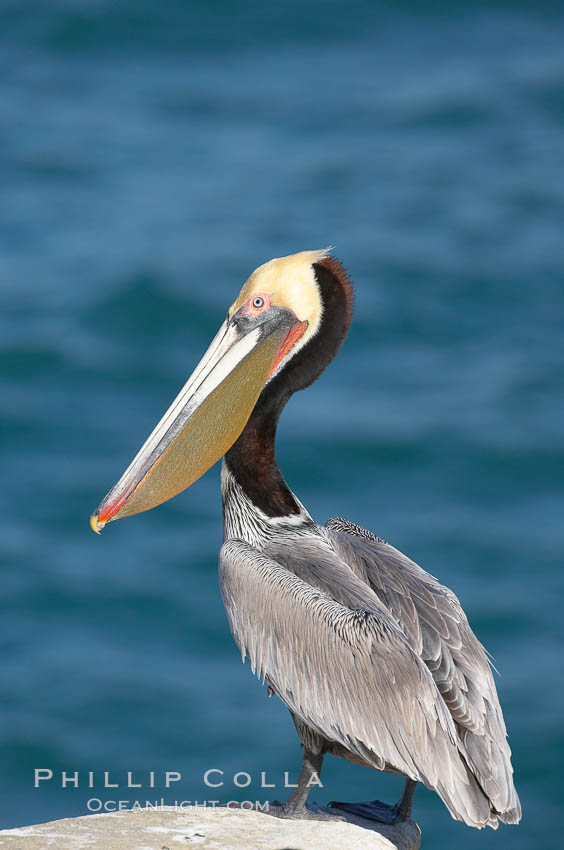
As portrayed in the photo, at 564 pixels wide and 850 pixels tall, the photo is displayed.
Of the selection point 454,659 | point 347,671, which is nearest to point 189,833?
point 347,671

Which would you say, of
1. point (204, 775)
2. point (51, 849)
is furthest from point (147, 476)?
point (204, 775)

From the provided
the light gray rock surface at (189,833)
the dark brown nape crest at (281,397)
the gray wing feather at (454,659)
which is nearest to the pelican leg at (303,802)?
the light gray rock surface at (189,833)

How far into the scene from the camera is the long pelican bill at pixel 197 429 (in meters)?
5.59

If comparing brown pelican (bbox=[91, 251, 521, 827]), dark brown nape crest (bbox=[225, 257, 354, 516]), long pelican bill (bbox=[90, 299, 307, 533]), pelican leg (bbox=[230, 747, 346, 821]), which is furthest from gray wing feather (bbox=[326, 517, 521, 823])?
long pelican bill (bbox=[90, 299, 307, 533])

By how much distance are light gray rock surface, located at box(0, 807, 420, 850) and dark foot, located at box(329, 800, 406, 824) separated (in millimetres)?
681

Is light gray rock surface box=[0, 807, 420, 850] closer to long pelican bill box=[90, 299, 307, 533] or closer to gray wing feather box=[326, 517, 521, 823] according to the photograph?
gray wing feather box=[326, 517, 521, 823]

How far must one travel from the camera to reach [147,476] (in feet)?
18.3

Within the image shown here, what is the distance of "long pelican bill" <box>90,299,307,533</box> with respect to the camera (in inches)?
220

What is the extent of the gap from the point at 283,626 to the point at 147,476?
0.84 metres

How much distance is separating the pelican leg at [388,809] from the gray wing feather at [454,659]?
0.51m

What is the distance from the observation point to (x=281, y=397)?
5824 millimetres

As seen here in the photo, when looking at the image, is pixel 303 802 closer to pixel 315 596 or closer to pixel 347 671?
pixel 347 671

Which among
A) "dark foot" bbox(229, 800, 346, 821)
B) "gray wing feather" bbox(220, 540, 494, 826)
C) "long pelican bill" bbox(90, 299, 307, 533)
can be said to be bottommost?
"dark foot" bbox(229, 800, 346, 821)

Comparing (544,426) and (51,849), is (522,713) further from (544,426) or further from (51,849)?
(51,849)
